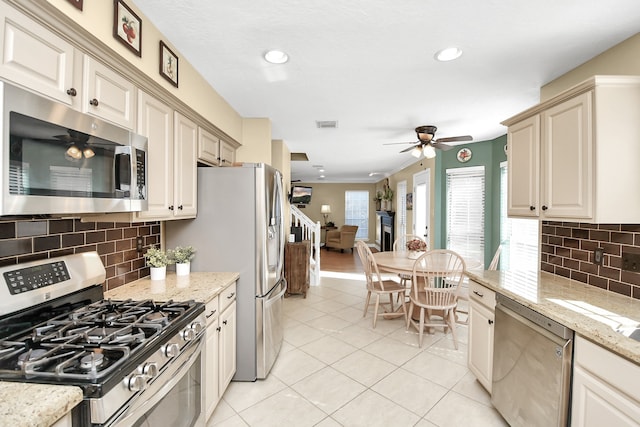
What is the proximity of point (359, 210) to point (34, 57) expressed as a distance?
10553 mm

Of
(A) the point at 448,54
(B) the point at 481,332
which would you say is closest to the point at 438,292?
(B) the point at 481,332

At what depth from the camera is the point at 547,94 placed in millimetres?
2473

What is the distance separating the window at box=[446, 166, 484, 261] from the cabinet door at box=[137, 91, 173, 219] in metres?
4.48

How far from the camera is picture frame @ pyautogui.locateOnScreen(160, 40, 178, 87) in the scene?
1.78 meters

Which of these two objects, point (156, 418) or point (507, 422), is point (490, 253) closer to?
point (507, 422)

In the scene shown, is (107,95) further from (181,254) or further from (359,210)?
(359,210)

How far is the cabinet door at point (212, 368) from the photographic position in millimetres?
1781

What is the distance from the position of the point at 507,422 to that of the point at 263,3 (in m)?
2.86

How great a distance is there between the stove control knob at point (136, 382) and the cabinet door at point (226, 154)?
2.15m

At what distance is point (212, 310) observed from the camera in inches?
72.1

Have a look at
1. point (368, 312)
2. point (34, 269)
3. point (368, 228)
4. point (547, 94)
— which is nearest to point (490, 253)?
Result: point (368, 312)

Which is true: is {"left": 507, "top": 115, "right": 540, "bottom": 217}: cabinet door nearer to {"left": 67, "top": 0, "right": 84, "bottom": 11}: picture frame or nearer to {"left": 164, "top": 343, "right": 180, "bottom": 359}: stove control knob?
{"left": 164, "top": 343, "right": 180, "bottom": 359}: stove control knob

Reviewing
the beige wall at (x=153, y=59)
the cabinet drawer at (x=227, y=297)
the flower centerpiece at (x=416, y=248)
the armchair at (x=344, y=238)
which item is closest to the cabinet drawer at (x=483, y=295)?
the flower centerpiece at (x=416, y=248)

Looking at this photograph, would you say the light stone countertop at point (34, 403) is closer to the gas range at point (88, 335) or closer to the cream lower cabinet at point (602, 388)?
the gas range at point (88, 335)
